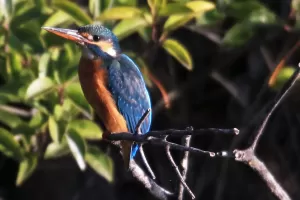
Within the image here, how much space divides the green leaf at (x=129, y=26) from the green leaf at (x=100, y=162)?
1.62ft

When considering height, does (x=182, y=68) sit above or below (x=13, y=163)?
above

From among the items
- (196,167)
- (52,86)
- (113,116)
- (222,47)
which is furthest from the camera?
(196,167)

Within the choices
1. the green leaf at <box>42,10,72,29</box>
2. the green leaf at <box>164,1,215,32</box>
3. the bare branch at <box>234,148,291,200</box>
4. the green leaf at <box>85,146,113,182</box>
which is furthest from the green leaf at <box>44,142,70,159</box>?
the bare branch at <box>234,148,291,200</box>

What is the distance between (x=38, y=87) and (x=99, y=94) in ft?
1.01

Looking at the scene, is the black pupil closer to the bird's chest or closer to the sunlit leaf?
the bird's chest

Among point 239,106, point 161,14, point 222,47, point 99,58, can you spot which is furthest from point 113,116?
point 239,106

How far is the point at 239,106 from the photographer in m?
3.08

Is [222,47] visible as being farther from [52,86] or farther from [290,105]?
[52,86]

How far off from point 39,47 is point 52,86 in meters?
0.23

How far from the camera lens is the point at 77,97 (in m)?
2.51

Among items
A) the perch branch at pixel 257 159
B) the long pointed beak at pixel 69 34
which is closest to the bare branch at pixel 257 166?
the perch branch at pixel 257 159

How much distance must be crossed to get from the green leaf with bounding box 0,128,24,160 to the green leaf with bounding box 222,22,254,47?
87cm

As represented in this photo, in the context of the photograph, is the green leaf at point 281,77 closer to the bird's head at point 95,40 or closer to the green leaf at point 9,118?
the bird's head at point 95,40

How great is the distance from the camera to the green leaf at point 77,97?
2.52 metres
